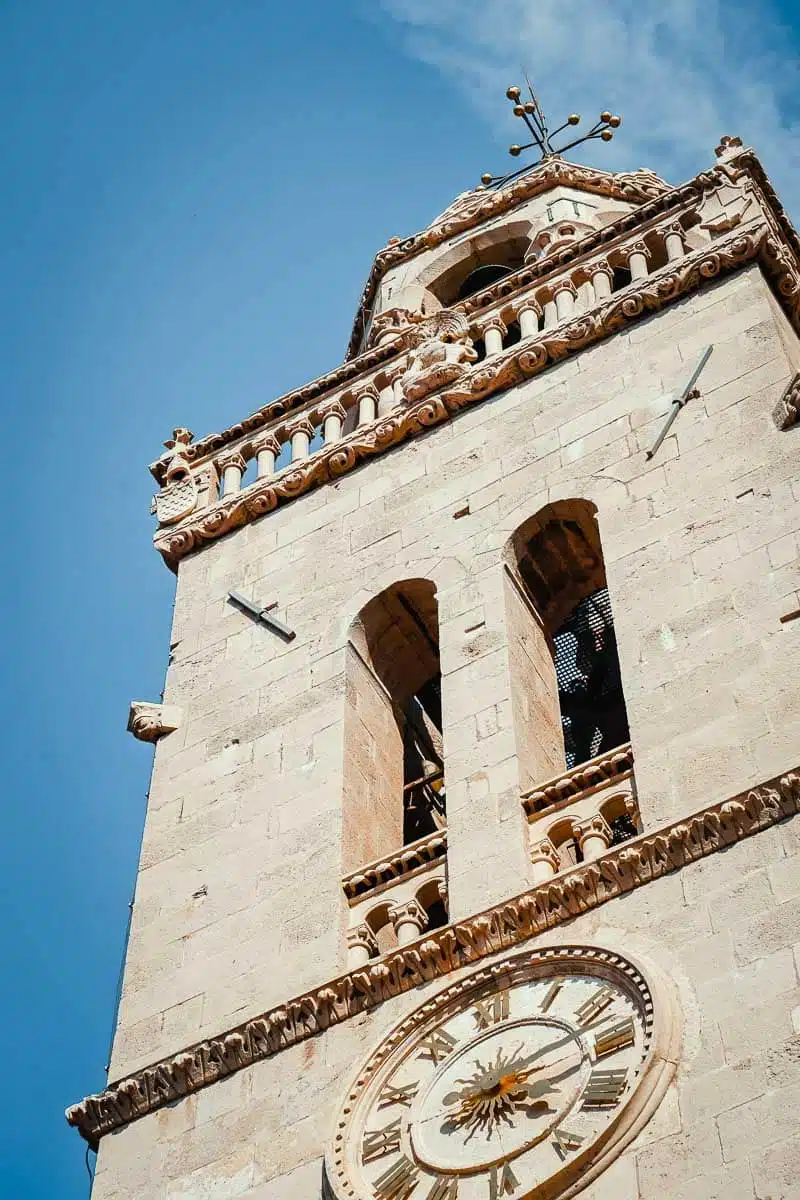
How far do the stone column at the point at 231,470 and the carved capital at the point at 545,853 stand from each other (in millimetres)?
6682

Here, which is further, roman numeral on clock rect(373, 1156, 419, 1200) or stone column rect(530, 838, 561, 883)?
stone column rect(530, 838, 561, 883)

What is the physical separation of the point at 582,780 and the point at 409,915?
1370mm

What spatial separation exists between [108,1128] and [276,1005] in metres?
1.28

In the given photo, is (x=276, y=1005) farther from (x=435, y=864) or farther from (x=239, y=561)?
(x=239, y=561)

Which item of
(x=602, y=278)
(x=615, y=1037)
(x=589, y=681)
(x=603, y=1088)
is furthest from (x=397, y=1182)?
(x=602, y=278)

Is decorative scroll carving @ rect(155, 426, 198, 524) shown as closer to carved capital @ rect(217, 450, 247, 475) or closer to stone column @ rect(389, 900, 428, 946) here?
carved capital @ rect(217, 450, 247, 475)

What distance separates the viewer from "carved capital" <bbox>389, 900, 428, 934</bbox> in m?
17.1

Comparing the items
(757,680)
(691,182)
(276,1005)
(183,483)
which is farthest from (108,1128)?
(691,182)

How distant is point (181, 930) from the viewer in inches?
706

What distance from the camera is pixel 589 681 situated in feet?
70.9

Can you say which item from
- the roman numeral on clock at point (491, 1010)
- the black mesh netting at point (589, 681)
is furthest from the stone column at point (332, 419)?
the roman numeral on clock at point (491, 1010)

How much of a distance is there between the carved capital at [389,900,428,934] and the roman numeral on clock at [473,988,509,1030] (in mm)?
1328

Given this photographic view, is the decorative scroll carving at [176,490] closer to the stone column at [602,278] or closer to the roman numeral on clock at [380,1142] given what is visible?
the stone column at [602,278]

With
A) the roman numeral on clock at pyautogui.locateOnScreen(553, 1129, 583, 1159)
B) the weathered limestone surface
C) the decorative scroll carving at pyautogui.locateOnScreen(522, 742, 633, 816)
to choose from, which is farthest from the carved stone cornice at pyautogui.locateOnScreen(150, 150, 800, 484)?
the roman numeral on clock at pyautogui.locateOnScreen(553, 1129, 583, 1159)
